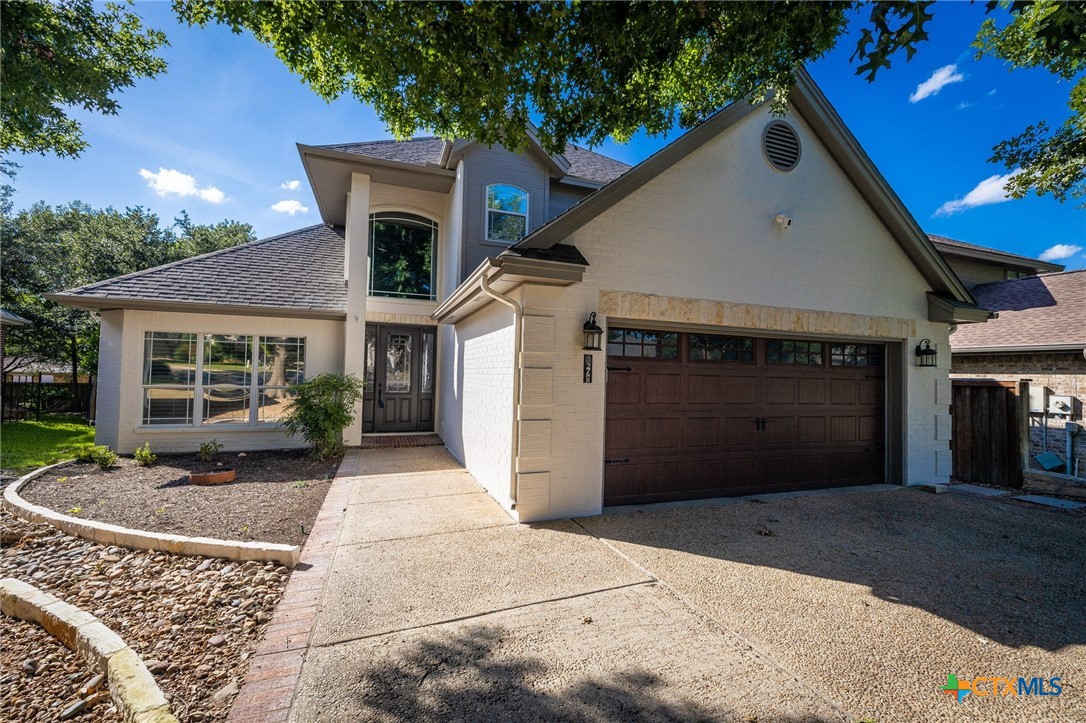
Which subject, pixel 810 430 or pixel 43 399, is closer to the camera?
pixel 810 430

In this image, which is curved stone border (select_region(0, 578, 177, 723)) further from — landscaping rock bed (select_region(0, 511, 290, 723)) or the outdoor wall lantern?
the outdoor wall lantern

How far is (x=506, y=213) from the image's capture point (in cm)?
1007

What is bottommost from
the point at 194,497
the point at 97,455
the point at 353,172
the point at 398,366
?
the point at 194,497

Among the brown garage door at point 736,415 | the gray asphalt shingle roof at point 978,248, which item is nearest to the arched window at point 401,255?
the brown garage door at point 736,415

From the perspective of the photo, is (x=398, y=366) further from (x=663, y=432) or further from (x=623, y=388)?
(x=663, y=432)

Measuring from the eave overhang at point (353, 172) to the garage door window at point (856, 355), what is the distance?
28.7 ft

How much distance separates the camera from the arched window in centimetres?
1074

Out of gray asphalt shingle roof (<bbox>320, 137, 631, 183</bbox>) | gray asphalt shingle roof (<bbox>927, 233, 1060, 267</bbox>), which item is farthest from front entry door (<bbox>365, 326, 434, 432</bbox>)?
gray asphalt shingle roof (<bbox>927, 233, 1060, 267</bbox>)

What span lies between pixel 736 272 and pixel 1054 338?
25.0 feet

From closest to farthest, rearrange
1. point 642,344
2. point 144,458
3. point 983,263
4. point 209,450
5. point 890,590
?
point 890,590 < point 642,344 < point 144,458 < point 209,450 < point 983,263

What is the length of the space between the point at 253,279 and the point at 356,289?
7.90ft

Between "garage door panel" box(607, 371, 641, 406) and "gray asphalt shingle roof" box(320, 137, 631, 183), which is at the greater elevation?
"gray asphalt shingle roof" box(320, 137, 631, 183)

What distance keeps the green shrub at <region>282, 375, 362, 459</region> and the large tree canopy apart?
5229 mm

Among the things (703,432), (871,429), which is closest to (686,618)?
(703,432)
